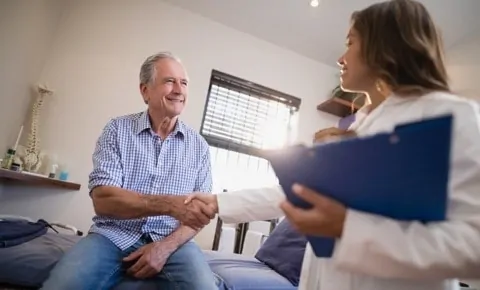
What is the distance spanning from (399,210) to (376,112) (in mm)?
328

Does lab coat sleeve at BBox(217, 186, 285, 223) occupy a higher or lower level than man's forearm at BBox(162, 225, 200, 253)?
higher

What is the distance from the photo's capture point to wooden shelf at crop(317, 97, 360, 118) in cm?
293

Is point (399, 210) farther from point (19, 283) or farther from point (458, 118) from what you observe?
point (19, 283)

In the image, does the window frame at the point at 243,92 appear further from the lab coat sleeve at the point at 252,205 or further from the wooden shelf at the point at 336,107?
the lab coat sleeve at the point at 252,205

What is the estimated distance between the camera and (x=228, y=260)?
161 centimetres

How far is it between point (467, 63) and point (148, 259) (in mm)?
2779

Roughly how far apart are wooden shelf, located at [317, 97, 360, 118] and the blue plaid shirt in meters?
1.84

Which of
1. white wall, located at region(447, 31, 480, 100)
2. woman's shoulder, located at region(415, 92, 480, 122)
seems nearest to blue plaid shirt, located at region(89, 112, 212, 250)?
woman's shoulder, located at region(415, 92, 480, 122)

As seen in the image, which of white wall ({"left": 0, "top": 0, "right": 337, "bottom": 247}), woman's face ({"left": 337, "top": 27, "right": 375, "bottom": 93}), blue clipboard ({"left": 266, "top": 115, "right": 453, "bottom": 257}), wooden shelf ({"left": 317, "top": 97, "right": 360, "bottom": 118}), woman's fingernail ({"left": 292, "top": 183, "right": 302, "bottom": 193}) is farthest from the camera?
wooden shelf ({"left": 317, "top": 97, "right": 360, "bottom": 118})

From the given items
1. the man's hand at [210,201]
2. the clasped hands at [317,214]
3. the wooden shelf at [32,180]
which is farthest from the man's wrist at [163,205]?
the wooden shelf at [32,180]

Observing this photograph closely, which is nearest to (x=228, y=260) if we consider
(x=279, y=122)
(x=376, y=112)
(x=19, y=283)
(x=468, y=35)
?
(x=19, y=283)

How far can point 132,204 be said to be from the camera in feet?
3.71

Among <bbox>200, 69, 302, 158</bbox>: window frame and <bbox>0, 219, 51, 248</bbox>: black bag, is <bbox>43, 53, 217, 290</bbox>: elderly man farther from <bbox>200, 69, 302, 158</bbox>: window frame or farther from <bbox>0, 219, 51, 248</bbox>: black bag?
<bbox>200, 69, 302, 158</bbox>: window frame

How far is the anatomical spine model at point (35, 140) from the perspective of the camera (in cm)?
205
